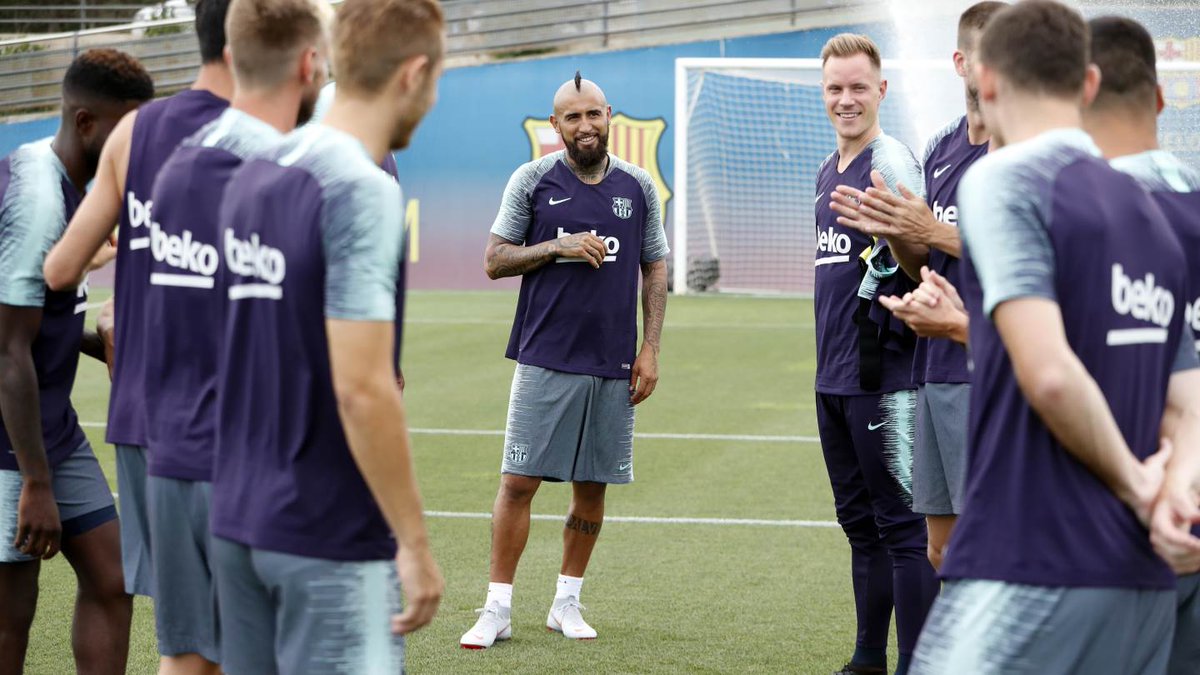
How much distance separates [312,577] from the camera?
280cm

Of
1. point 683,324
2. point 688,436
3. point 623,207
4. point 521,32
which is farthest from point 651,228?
point 521,32

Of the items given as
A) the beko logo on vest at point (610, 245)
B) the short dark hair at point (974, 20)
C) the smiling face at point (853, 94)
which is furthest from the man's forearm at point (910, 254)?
the beko logo on vest at point (610, 245)

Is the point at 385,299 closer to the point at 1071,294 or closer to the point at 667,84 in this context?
the point at 1071,294

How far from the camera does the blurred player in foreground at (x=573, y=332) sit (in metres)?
6.30

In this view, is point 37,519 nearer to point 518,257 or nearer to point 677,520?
point 518,257

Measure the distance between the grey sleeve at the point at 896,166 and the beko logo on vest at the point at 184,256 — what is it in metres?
2.94

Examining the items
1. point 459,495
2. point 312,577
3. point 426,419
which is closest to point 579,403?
point 459,495

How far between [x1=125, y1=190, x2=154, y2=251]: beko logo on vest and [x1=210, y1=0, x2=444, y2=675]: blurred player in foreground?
852mm

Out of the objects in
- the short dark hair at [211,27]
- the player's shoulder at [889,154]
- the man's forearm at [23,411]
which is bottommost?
the man's forearm at [23,411]

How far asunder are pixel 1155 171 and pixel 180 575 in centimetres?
252

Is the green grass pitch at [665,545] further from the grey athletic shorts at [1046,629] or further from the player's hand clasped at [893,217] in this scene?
the grey athletic shorts at [1046,629]

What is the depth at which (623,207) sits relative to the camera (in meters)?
6.50

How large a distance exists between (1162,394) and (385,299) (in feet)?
5.13

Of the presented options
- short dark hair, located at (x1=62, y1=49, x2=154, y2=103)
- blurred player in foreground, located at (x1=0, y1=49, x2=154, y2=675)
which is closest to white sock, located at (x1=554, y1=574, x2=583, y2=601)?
blurred player in foreground, located at (x1=0, y1=49, x2=154, y2=675)
